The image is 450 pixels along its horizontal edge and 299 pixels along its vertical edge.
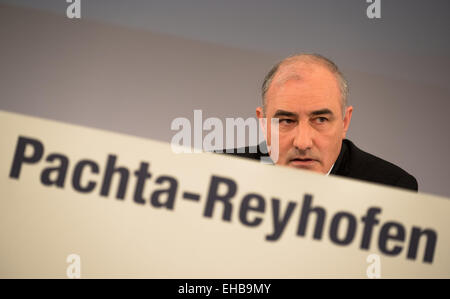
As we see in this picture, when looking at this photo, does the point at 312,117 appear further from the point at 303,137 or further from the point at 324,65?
the point at 324,65

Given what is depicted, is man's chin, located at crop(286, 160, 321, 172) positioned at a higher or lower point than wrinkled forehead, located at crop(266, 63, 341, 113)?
lower

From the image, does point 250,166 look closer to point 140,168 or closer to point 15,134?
point 140,168

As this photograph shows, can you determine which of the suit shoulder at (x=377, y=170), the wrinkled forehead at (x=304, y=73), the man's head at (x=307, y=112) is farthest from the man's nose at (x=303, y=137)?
the suit shoulder at (x=377, y=170)

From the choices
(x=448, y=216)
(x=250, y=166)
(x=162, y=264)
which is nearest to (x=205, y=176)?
(x=250, y=166)

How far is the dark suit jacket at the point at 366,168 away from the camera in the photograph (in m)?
1.40

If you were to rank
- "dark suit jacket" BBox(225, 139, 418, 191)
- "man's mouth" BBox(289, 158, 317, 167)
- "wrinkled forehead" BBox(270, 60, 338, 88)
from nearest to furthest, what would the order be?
"man's mouth" BBox(289, 158, 317, 167) < "wrinkled forehead" BBox(270, 60, 338, 88) < "dark suit jacket" BBox(225, 139, 418, 191)

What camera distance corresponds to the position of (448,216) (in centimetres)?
83

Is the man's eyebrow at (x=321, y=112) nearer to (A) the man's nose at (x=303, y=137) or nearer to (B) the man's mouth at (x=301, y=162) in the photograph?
(A) the man's nose at (x=303, y=137)

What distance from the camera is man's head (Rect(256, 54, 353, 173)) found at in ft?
3.91

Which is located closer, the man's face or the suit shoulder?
the man's face

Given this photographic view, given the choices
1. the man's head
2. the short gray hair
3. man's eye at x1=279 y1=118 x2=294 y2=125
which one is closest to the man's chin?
the man's head

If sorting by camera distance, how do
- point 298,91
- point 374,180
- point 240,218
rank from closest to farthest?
point 240,218 < point 298,91 < point 374,180

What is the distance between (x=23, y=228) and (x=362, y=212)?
829 millimetres

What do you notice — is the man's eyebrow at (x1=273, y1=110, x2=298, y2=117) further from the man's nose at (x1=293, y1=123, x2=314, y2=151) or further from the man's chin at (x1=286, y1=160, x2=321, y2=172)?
the man's chin at (x1=286, y1=160, x2=321, y2=172)
